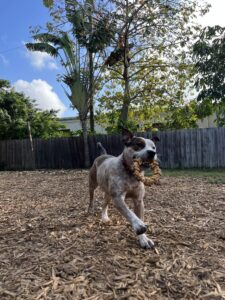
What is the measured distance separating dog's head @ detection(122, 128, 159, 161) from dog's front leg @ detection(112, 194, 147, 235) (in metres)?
0.53

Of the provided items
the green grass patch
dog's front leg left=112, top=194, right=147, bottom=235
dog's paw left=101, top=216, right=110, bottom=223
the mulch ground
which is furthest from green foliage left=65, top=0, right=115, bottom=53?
dog's front leg left=112, top=194, right=147, bottom=235

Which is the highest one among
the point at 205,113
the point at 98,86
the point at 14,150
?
the point at 98,86

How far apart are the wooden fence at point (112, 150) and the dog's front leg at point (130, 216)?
33.6 ft

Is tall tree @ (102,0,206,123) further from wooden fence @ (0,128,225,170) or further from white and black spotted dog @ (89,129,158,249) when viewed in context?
white and black spotted dog @ (89,129,158,249)

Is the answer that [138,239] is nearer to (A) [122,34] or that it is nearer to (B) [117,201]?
(B) [117,201]

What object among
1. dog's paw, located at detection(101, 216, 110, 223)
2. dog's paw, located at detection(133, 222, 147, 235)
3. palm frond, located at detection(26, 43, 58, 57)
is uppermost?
palm frond, located at detection(26, 43, 58, 57)

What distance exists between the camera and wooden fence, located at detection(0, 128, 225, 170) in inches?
571

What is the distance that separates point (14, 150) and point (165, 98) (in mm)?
8575

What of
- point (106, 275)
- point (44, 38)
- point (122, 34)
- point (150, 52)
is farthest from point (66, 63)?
point (106, 275)

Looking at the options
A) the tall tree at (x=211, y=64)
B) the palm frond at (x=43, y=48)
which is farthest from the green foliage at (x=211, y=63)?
the palm frond at (x=43, y=48)

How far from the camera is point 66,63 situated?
17.5 metres

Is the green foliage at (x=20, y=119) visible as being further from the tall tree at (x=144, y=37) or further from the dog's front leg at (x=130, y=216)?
the dog's front leg at (x=130, y=216)

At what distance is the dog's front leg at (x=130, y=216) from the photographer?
12.4 ft

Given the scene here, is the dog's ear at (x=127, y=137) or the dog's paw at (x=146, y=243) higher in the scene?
the dog's ear at (x=127, y=137)
